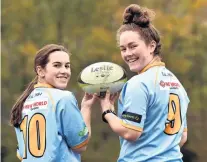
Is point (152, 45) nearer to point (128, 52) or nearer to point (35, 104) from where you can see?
point (128, 52)

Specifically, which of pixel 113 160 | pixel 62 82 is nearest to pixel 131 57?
pixel 62 82

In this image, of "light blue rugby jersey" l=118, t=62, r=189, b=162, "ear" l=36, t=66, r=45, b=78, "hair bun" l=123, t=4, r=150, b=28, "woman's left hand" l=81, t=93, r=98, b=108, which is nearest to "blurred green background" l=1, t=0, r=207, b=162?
"woman's left hand" l=81, t=93, r=98, b=108

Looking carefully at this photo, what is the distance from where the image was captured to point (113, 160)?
1564 cm

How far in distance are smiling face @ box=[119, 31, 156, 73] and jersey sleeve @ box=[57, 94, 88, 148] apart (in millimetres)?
531

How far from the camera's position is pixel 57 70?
4102 millimetres

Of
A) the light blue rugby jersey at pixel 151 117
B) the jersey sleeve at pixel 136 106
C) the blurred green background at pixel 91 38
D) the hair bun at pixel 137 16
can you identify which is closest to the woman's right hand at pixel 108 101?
the light blue rugby jersey at pixel 151 117

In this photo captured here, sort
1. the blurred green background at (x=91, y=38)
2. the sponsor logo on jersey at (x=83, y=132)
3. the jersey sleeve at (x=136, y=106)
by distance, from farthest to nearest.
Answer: the blurred green background at (x=91, y=38) < the sponsor logo on jersey at (x=83, y=132) < the jersey sleeve at (x=136, y=106)

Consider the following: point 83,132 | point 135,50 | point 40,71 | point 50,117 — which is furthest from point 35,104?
point 135,50

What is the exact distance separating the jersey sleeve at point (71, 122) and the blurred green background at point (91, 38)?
12479 mm

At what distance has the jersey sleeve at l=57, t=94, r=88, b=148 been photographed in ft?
13.1

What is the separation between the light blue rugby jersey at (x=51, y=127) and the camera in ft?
13.0

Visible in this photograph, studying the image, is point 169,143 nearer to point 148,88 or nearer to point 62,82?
point 148,88

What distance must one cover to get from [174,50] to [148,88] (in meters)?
13.8

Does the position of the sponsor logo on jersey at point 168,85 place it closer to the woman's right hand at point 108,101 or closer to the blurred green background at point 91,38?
the woman's right hand at point 108,101
